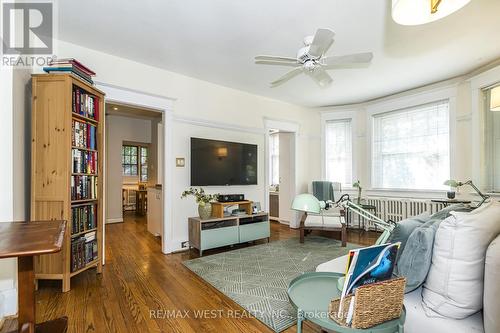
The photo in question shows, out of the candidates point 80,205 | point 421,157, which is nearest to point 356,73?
point 421,157

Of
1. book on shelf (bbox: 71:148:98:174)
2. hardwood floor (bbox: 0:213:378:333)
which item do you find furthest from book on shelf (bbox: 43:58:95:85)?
hardwood floor (bbox: 0:213:378:333)

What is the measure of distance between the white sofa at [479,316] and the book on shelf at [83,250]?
2.76 metres

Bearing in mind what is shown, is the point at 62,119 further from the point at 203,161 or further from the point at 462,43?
the point at 462,43

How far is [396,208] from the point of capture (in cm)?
456

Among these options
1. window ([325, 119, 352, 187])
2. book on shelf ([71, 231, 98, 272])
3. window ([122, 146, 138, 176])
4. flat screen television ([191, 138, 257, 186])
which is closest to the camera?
book on shelf ([71, 231, 98, 272])

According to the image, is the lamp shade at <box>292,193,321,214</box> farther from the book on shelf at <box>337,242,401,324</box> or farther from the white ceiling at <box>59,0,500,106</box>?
the white ceiling at <box>59,0,500,106</box>

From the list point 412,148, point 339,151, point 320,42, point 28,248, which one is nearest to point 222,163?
point 320,42

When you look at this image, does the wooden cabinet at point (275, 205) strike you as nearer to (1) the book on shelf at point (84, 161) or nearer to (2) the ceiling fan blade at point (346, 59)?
(2) the ceiling fan blade at point (346, 59)

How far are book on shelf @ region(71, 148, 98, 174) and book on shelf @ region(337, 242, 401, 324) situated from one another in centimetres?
258

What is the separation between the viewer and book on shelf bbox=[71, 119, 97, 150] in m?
2.43

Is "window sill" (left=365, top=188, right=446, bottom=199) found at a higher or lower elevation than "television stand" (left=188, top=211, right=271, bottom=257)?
higher

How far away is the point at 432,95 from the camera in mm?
4160

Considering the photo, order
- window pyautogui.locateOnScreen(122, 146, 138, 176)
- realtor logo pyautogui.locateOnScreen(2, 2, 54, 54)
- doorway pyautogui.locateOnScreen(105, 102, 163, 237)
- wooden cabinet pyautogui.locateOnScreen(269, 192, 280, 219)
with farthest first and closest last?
window pyautogui.locateOnScreen(122, 146, 138, 176) < wooden cabinet pyautogui.locateOnScreen(269, 192, 280, 219) < doorway pyautogui.locateOnScreen(105, 102, 163, 237) < realtor logo pyautogui.locateOnScreen(2, 2, 54, 54)

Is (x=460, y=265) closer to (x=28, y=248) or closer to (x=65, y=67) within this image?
(x=28, y=248)
